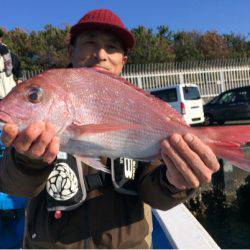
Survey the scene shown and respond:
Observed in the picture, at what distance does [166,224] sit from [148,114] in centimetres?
180

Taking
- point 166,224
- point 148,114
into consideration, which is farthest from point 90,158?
point 166,224

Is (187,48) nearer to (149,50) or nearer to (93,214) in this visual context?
(149,50)

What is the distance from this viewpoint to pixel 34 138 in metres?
1.85

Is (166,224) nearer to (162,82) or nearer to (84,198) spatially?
(84,198)

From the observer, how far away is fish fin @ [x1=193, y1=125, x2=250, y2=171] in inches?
72.3

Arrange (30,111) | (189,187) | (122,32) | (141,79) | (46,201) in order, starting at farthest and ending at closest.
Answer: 1. (141,79)
2. (122,32)
3. (46,201)
4. (189,187)
5. (30,111)

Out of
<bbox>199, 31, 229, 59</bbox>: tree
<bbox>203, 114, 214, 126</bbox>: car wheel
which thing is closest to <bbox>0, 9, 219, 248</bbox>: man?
<bbox>203, 114, 214, 126</bbox>: car wheel

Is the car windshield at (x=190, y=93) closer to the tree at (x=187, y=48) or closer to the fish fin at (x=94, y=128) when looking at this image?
the fish fin at (x=94, y=128)

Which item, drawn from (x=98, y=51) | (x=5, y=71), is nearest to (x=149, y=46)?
(x=5, y=71)

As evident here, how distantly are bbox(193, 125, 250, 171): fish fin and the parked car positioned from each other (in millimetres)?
16924

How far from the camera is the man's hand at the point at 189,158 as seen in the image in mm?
1934

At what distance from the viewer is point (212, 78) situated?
2527cm

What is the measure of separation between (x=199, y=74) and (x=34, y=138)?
2395 cm

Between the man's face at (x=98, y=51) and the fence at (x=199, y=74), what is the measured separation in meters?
20.6
